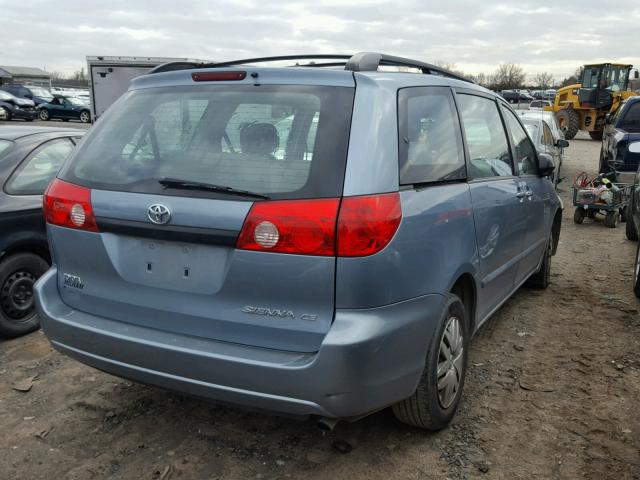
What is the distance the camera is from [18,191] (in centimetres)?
458

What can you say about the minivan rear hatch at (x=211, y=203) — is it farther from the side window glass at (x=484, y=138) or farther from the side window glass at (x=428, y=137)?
the side window glass at (x=484, y=138)

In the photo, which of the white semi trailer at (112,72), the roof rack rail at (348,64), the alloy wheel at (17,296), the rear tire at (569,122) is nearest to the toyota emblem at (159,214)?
the roof rack rail at (348,64)

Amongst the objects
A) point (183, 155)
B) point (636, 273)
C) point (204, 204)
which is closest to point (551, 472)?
point (204, 204)

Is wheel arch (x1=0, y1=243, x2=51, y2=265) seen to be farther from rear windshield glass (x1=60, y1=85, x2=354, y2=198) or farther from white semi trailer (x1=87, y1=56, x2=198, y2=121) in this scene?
white semi trailer (x1=87, y1=56, x2=198, y2=121)

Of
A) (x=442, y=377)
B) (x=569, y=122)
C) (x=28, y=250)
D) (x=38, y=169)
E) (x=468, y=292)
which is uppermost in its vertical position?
(x=38, y=169)

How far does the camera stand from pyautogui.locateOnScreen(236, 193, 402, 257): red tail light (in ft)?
7.67

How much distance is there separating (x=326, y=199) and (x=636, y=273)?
14.2 feet

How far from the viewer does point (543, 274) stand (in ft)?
18.7

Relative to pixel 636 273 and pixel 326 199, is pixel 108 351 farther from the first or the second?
pixel 636 273

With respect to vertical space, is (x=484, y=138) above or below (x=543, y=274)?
above

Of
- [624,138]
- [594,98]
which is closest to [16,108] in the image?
[594,98]

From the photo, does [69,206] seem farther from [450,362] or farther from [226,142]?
[450,362]

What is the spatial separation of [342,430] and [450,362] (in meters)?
0.68

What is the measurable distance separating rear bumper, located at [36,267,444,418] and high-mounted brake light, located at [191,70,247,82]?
1179 millimetres
